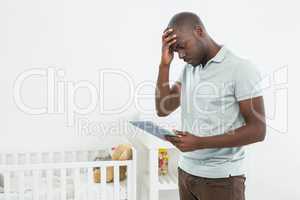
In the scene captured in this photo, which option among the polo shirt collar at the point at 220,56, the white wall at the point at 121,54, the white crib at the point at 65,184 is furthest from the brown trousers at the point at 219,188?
the white wall at the point at 121,54

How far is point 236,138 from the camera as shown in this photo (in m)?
1.17

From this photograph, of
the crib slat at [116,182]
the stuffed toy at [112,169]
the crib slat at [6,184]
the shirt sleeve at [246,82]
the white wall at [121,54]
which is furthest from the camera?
the white wall at [121,54]

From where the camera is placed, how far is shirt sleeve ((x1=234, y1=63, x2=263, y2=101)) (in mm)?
1168

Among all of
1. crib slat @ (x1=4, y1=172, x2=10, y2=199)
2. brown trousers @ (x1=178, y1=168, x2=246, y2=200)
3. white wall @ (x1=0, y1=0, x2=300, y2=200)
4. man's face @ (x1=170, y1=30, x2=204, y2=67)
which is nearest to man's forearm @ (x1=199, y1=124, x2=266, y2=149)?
brown trousers @ (x1=178, y1=168, x2=246, y2=200)

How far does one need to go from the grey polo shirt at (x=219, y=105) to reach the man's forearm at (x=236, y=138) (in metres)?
0.06

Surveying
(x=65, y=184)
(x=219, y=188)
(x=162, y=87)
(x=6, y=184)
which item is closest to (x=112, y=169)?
(x=65, y=184)

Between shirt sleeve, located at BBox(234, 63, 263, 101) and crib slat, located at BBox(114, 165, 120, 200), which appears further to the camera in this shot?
crib slat, located at BBox(114, 165, 120, 200)

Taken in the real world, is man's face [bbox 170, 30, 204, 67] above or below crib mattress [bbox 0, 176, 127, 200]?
above

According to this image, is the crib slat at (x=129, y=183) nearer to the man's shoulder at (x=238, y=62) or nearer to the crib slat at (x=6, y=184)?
the crib slat at (x=6, y=184)

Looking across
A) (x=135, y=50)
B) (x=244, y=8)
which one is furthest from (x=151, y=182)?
(x=244, y=8)

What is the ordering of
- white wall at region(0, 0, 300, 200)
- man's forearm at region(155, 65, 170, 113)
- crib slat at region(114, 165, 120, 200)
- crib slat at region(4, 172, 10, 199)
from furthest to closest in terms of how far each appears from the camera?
white wall at region(0, 0, 300, 200) < crib slat at region(114, 165, 120, 200) < crib slat at region(4, 172, 10, 199) < man's forearm at region(155, 65, 170, 113)

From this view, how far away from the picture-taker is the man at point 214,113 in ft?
3.86

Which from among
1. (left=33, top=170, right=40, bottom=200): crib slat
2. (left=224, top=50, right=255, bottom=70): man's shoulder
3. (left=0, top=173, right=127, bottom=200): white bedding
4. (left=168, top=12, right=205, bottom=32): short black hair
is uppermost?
(left=168, top=12, right=205, bottom=32): short black hair

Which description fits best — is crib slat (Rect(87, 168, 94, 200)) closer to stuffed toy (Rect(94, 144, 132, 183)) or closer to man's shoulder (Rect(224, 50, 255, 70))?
stuffed toy (Rect(94, 144, 132, 183))
